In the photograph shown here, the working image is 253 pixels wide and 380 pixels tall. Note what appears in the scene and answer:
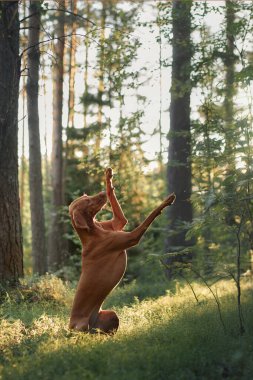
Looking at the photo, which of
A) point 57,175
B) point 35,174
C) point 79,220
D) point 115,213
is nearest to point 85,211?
point 79,220

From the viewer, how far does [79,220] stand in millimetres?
7355

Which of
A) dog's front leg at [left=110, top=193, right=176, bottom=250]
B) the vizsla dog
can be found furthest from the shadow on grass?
dog's front leg at [left=110, top=193, right=176, bottom=250]

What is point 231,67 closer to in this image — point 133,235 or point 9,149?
point 9,149

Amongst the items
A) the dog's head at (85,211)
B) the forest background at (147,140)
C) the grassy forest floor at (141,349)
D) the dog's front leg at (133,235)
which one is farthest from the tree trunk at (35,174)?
the dog's front leg at (133,235)

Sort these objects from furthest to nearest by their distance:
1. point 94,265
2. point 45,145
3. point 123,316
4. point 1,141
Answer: point 45,145 → point 1,141 → point 123,316 → point 94,265

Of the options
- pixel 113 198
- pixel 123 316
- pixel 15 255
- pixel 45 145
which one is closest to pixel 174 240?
pixel 15 255

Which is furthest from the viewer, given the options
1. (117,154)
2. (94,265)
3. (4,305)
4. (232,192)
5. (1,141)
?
(117,154)

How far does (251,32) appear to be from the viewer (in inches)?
498

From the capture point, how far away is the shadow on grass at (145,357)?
18.8ft

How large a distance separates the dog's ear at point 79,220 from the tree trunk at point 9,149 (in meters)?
4.36

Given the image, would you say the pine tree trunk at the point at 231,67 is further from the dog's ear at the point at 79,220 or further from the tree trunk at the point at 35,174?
the tree trunk at the point at 35,174

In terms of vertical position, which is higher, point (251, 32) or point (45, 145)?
point (251, 32)

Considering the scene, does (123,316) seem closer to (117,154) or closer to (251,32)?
(251,32)

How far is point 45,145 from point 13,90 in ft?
58.5
